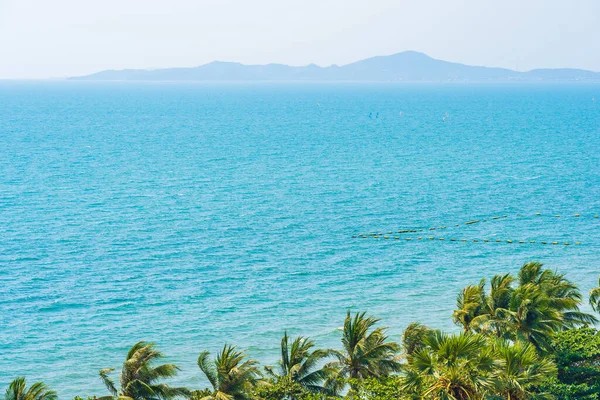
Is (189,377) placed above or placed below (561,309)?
below

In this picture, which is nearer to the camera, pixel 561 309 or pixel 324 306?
pixel 561 309

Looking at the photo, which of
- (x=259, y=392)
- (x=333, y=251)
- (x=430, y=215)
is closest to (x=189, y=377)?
(x=259, y=392)

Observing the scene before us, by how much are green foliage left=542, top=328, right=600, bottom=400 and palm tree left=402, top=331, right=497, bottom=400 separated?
8.08 metres

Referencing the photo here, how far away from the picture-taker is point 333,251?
71.2 metres

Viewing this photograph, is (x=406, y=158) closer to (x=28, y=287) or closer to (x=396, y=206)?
(x=396, y=206)

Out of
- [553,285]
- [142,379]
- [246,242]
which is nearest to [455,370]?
[142,379]

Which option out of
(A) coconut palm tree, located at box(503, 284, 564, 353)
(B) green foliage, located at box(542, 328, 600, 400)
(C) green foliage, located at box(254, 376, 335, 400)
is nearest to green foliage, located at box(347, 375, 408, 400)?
(C) green foliage, located at box(254, 376, 335, 400)

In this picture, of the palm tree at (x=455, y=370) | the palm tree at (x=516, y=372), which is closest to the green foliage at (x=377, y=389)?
the palm tree at (x=455, y=370)

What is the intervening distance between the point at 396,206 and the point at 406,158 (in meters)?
43.0

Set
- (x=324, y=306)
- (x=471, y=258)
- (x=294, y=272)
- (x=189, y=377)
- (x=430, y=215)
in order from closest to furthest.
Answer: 1. (x=189, y=377)
2. (x=324, y=306)
3. (x=294, y=272)
4. (x=471, y=258)
5. (x=430, y=215)

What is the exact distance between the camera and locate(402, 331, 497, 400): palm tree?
93.9 feet

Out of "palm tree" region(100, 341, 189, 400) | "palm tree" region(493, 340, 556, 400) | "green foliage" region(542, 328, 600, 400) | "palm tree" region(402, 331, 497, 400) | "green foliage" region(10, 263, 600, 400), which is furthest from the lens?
"green foliage" region(542, 328, 600, 400)

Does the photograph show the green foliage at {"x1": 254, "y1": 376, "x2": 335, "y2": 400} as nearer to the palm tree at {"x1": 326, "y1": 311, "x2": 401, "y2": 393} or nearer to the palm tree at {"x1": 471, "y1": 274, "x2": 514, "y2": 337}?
the palm tree at {"x1": 326, "y1": 311, "x2": 401, "y2": 393}

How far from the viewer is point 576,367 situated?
38.0 meters
